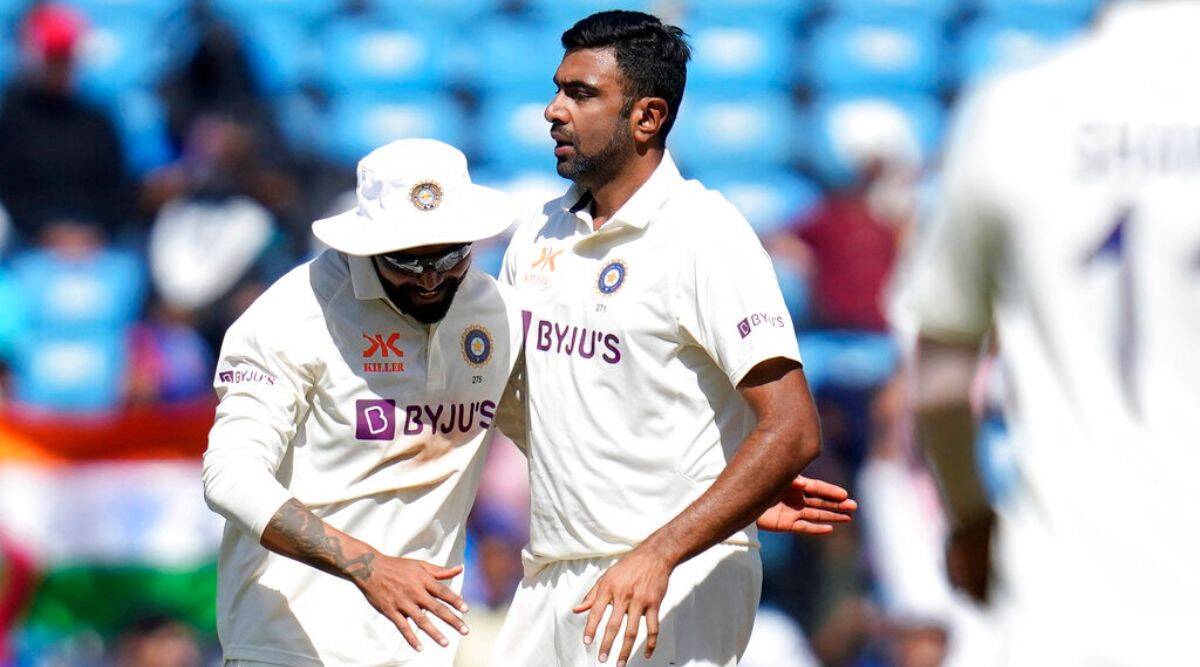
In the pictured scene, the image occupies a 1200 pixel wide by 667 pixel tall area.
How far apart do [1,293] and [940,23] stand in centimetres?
536

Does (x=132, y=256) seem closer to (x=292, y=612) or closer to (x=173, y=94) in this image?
(x=173, y=94)

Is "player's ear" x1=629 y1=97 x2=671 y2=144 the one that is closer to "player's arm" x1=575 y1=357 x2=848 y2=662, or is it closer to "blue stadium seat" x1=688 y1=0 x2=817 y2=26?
"player's arm" x1=575 y1=357 x2=848 y2=662

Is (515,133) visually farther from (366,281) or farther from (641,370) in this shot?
(641,370)

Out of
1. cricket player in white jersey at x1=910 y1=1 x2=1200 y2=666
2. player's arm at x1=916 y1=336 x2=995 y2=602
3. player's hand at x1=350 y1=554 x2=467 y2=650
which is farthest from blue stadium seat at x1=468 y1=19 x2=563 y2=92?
cricket player in white jersey at x1=910 y1=1 x2=1200 y2=666

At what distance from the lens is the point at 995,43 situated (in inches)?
420

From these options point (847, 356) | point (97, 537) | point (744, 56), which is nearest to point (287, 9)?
point (744, 56)

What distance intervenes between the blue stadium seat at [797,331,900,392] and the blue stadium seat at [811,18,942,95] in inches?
72.8

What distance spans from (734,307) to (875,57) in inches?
258

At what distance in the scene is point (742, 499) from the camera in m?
4.14

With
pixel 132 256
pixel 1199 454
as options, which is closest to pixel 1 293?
pixel 132 256

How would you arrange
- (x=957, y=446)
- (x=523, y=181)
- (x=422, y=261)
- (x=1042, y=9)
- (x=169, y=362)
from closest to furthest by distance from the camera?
(x=957, y=446) → (x=422, y=261) → (x=169, y=362) → (x=523, y=181) → (x=1042, y=9)

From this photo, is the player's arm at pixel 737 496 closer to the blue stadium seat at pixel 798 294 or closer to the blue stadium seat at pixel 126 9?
the blue stadium seat at pixel 798 294

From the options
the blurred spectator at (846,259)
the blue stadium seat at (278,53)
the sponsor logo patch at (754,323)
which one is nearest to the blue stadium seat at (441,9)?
the blue stadium seat at (278,53)

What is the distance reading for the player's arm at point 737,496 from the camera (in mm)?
3957
